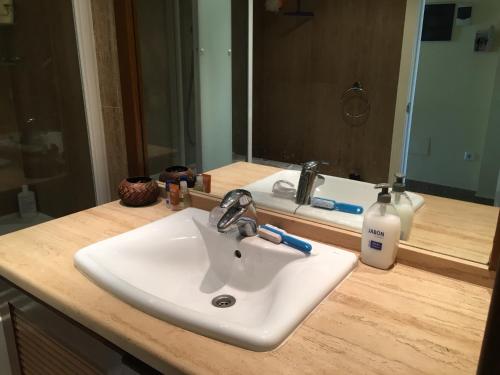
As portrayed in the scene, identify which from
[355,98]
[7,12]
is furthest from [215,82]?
[7,12]

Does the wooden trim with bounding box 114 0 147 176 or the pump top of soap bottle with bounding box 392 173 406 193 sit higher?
the wooden trim with bounding box 114 0 147 176

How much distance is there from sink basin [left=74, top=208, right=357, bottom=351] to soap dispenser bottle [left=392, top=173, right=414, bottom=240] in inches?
6.6

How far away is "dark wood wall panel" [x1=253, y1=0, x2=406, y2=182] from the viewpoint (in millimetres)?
1101

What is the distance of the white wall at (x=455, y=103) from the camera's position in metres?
0.97

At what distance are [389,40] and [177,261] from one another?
84 centimetres

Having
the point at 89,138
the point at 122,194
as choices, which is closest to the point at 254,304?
the point at 122,194

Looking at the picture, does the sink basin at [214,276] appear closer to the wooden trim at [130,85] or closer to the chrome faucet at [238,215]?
the chrome faucet at [238,215]

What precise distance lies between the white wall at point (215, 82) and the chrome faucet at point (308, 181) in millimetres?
333

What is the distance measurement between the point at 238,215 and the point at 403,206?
444mm

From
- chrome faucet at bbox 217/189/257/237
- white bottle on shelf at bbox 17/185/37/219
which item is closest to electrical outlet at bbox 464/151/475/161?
chrome faucet at bbox 217/189/257/237

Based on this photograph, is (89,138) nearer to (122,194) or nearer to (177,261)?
(122,194)

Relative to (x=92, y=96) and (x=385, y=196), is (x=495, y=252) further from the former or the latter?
(x=92, y=96)

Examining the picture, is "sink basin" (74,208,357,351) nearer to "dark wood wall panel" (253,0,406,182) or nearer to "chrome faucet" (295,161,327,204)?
"chrome faucet" (295,161,327,204)

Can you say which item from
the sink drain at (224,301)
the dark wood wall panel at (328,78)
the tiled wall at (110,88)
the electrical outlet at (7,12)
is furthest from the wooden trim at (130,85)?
the electrical outlet at (7,12)
